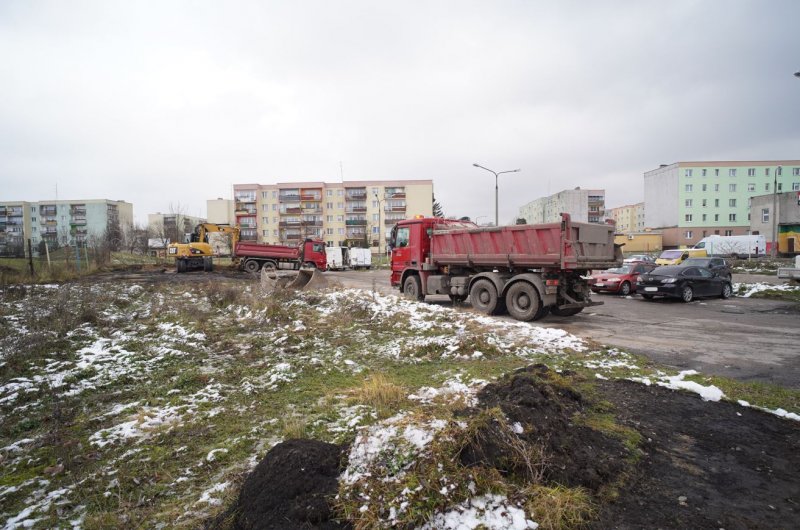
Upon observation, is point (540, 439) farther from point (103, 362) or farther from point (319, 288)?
point (319, 288)

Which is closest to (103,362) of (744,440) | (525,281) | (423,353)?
(423,353)

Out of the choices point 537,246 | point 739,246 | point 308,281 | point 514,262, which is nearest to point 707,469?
point 537,246

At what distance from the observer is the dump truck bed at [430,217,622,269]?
9.99m

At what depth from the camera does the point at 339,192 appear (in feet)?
265

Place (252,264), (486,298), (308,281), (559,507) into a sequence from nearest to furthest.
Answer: (559,507) < (486,298) < (308,281) < (252,264)

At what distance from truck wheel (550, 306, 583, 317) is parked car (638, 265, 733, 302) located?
5588mm

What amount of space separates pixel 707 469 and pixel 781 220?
202 feet

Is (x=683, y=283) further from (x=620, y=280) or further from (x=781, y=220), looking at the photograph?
(x=781, y=220)

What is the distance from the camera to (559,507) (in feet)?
7.95

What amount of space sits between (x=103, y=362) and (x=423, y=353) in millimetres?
5334

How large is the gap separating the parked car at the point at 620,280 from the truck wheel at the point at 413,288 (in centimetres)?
880

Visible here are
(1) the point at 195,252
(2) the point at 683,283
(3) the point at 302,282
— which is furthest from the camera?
(1) the point at 195,252

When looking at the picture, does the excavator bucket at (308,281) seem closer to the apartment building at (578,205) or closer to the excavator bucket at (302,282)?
the excavator bucket at (302,282)

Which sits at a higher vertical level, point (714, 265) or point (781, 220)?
point (781, 220)
